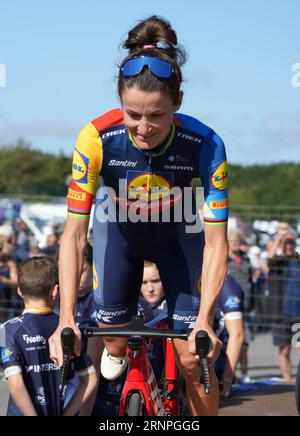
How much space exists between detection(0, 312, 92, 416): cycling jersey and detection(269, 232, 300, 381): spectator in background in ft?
23.5

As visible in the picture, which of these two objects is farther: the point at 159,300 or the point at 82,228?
the point at 159,300

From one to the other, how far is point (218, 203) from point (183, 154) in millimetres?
367

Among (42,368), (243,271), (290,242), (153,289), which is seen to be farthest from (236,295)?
(243,271)

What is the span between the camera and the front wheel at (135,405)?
448 cm

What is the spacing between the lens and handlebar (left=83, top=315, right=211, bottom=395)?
4145 mm

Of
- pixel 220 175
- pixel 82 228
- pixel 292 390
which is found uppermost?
pixel 220 175

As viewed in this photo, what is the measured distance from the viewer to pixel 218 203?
15.4ft

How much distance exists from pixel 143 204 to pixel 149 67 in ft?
2.76

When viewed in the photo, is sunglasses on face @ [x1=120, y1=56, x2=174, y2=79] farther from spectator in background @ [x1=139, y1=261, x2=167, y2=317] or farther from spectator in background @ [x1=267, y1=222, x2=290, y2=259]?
spectator in background @ [x1=267, y1=222, x2=290, y2=259]

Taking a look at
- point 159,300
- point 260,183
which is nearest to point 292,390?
point 159,300

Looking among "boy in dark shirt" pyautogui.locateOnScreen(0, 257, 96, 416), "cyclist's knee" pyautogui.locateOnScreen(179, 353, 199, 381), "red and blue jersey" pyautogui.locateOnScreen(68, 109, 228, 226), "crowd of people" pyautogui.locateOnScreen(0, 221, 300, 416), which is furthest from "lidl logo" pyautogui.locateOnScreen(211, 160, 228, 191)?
"crowd of people" pyautogui.locateOnScreen(0, 221, 300, 416)

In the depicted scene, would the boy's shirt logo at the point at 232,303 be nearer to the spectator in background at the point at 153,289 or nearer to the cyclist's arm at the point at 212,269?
the spectator in background at the point at 153,289
